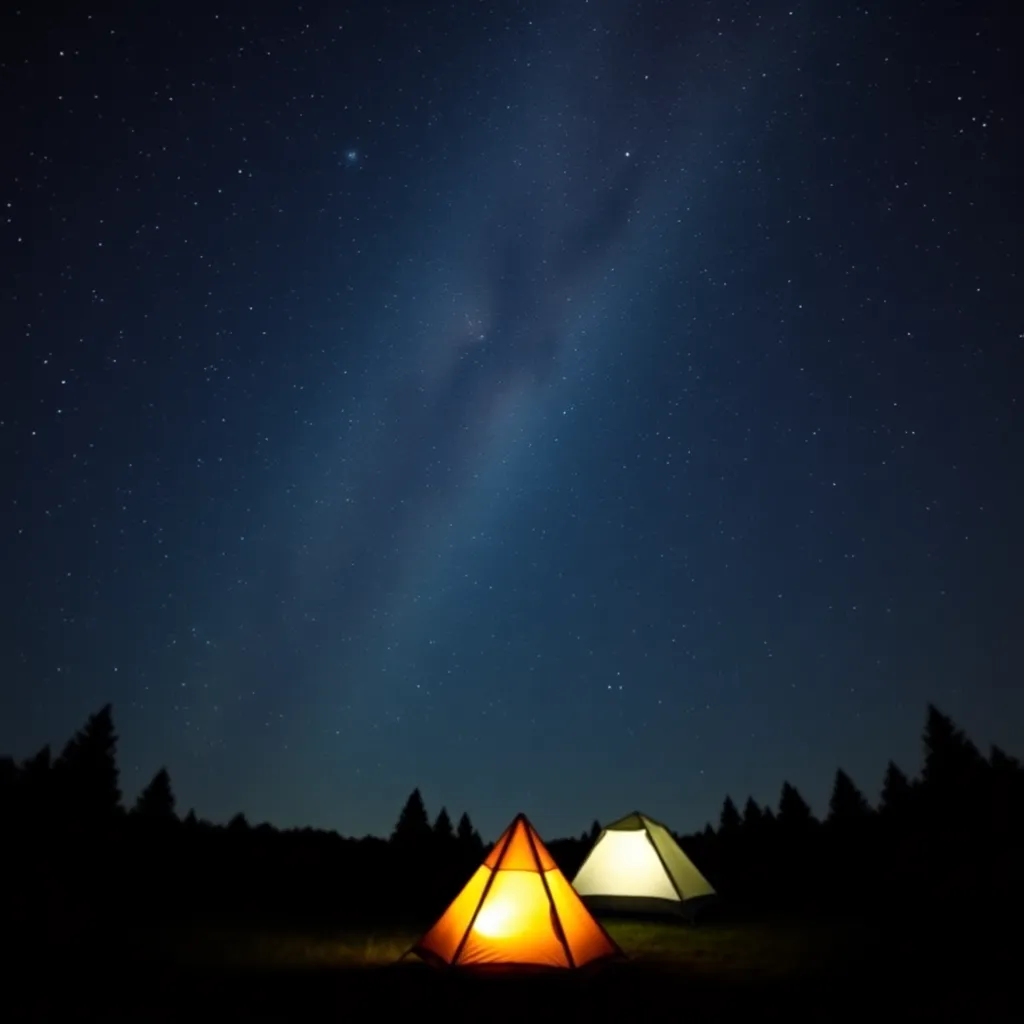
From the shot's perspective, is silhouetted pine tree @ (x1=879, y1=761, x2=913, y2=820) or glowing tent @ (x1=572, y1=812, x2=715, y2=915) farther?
silhouetted pine tree @ (x1=879, y1=761, x2=913, y2=820)

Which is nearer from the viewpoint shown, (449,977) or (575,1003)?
(575,1003)

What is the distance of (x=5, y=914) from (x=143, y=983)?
18.0 ft

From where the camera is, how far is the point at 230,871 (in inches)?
832

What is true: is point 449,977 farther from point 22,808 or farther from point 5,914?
point 22,808

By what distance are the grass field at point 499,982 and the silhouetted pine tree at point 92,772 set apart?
3461cm

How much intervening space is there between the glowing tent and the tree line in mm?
3456

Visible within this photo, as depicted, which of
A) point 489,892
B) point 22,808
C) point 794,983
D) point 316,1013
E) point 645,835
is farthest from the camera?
point 22,808

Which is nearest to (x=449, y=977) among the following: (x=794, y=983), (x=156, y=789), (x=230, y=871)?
(x=794, y=983)

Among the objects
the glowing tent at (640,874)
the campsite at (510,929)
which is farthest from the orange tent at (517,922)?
the glowing tent at (640,874)

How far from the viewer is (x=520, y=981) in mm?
7652

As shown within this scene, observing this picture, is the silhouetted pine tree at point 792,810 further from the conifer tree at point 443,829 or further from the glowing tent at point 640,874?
the glowing tent at point 640,874

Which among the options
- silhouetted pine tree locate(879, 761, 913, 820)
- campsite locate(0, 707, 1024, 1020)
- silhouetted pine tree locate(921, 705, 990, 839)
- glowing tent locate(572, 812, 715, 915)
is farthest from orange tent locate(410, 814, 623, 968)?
silhouetted pine tree locate(879, 761, 913, 820)

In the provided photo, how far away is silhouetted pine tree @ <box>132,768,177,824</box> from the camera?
48.4 meters

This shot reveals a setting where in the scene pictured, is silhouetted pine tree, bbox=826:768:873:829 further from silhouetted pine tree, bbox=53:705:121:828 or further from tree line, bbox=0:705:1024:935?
silhouetted pine tree, bbox=53:705:121:828
